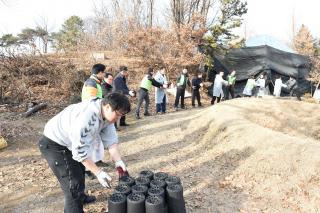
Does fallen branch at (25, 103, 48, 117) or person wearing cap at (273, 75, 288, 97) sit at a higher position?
person wearing cap at (273, 75, 288, 97)

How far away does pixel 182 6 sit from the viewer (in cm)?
1889

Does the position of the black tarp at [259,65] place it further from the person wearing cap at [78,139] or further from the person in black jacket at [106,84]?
the person wearing cap at [78,139]

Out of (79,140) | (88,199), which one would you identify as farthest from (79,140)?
(88,199)

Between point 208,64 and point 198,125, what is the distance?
9.16 meters

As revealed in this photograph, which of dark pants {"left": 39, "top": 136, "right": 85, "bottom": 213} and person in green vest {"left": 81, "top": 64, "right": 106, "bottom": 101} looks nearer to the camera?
dark pants {"left": 39, "top": 136, "right": 85, "bottom": 213}

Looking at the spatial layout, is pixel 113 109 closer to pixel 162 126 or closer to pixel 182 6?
pixel 162 126

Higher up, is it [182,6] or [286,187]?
[182,6]

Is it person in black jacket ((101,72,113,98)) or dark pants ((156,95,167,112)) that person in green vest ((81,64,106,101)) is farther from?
dark pants ((156,95,167,112))

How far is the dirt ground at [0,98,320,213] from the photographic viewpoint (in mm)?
4555

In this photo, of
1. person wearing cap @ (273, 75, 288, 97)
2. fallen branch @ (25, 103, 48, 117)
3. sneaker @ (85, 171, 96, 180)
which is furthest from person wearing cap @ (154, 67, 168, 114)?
person wearing cap @ (273, 75, 288, 97)

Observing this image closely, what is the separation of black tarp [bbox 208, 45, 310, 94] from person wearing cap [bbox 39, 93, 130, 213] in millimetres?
15164

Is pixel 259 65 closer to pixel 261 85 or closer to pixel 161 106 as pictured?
pixel 261 85

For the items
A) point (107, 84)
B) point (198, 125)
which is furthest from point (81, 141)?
point (198, 125)

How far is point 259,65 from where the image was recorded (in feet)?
59.8
